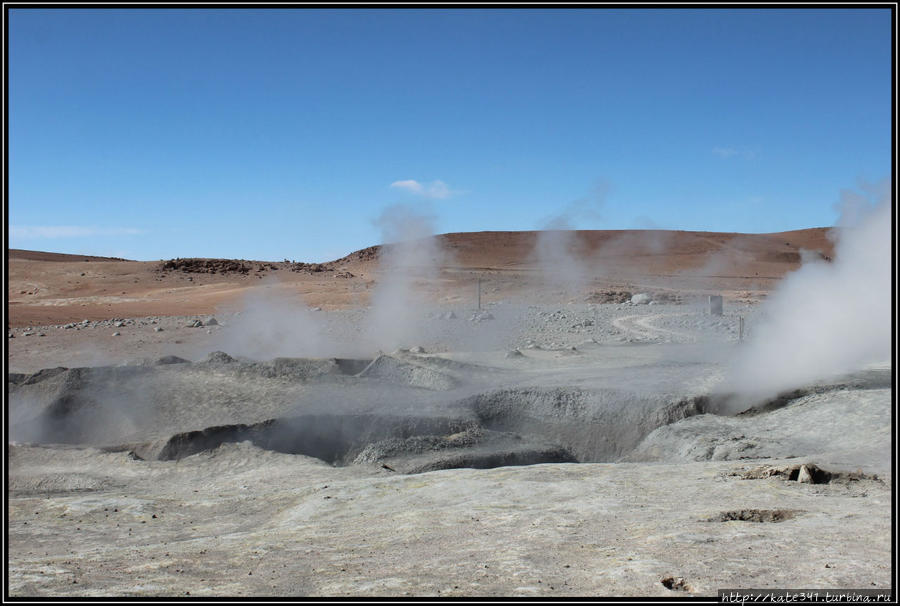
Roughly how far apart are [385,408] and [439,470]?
Result: 2.02m

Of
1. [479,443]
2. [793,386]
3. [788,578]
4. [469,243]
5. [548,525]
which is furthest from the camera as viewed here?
[469,243]

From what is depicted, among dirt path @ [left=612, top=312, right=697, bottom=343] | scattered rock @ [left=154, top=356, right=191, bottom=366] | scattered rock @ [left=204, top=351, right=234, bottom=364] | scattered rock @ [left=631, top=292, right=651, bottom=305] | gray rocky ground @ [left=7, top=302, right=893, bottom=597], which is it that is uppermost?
scattered rock @ [left=631, top=292, right=651, bottom=305]

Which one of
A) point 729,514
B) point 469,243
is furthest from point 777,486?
point 469,243

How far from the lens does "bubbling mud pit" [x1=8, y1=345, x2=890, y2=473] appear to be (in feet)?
26.2

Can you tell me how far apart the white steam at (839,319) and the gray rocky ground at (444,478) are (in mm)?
624

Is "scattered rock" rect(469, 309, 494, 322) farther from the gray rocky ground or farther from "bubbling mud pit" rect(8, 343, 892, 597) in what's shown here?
"bubbling mud pit" rect(8, 343, 892, 597)

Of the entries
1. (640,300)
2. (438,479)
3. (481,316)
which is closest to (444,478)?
(438,479)

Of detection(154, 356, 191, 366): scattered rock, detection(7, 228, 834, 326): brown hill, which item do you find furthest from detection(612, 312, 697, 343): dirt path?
detection(154, 356, 191, 366): scattered rock

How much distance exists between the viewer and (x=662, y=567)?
3795mm

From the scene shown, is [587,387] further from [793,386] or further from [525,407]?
[793,386]

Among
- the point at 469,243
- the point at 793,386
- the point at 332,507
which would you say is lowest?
the point at 332,507

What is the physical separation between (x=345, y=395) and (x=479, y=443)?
7.46ft

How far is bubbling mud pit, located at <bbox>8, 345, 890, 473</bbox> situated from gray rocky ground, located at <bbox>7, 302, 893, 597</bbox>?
3 centimetres

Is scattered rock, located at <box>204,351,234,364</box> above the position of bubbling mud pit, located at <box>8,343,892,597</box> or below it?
above
